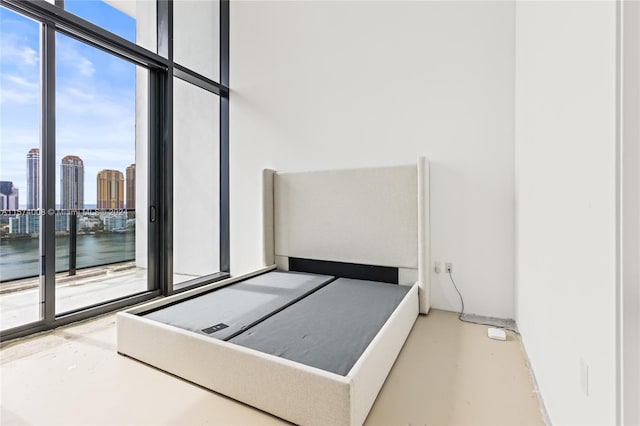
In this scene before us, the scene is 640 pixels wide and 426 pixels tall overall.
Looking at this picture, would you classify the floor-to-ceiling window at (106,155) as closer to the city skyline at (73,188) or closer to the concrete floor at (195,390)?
the city skyline at (73,188)

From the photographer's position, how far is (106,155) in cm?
282

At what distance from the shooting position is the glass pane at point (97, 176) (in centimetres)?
247

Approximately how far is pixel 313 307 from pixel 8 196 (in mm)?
2354

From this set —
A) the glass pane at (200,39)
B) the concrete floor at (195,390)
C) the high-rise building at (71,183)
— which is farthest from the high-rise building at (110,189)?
the glass pane at (200,39)

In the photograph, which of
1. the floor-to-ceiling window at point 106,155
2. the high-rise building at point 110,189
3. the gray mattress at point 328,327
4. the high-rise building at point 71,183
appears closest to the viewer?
the gray mattress at point 328,327

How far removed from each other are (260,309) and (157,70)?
2.64 meters

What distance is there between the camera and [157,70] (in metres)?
3.05

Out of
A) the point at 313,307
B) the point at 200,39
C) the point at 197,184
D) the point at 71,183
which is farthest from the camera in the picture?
the point at 197,184

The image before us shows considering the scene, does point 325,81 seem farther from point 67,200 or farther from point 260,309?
point 67,200

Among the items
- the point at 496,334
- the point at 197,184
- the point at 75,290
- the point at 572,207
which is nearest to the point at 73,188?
the point at 75,290

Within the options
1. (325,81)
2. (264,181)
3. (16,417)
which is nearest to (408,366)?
(16,417)

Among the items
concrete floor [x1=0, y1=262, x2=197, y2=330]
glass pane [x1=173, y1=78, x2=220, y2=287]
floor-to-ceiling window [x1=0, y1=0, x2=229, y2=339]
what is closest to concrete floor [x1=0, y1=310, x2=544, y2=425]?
concrete floor [x1=0, y1=262, x2=197, y2=330]

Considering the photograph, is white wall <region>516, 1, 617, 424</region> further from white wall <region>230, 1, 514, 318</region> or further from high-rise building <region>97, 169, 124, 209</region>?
high-rise building <region>97, 169, 124, 209</region>

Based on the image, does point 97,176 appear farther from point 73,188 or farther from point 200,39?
point 200,39
